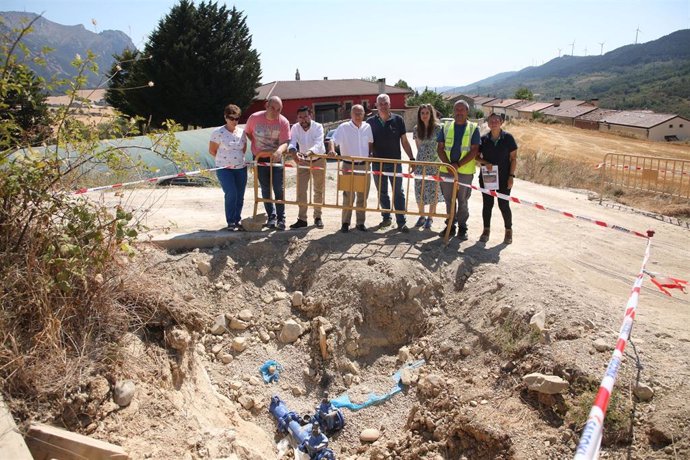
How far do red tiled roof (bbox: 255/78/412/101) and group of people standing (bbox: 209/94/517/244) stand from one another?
2758 centimetres

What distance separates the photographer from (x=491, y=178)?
276 inches

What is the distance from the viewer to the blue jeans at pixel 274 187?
285 inches

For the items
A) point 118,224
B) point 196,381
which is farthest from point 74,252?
point 196,381

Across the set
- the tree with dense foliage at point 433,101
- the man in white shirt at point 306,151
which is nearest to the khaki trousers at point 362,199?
the man in white shirt at point 306,151

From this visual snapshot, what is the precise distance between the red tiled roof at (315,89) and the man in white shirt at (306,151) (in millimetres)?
27468

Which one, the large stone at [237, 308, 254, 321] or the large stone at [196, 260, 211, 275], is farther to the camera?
the large stone at [196, 260, 211, 275]

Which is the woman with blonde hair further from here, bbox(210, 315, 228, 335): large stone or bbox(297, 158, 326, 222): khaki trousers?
bbox(210, 315, 228, 335): large stone

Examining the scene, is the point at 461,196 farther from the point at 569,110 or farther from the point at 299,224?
the point at 569,110

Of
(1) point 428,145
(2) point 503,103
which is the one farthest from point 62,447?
(2) point 503,103

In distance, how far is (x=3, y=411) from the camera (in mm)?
3295

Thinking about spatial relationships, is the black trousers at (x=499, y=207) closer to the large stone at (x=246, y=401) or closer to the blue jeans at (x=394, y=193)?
the blue jeans at (x=394, y=193)

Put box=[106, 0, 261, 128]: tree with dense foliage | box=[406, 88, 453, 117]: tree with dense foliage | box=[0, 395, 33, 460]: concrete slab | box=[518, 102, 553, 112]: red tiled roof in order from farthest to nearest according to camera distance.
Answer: box=[518, 102, 553, 112]: red tiled roof < box=[406, 88, 453, 117]: tree with dense foliage < box=[106, 0, 261, 128]: tree with dense foliage < box=[0, 395, 33, 460]: concrete slab

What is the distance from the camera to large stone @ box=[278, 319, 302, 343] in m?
5.88

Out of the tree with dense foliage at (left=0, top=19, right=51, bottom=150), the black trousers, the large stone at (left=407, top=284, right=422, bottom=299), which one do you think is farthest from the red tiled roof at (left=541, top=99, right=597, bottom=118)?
the tree with dense foliage at (left=0, top=19, right=51, bottom=150)
